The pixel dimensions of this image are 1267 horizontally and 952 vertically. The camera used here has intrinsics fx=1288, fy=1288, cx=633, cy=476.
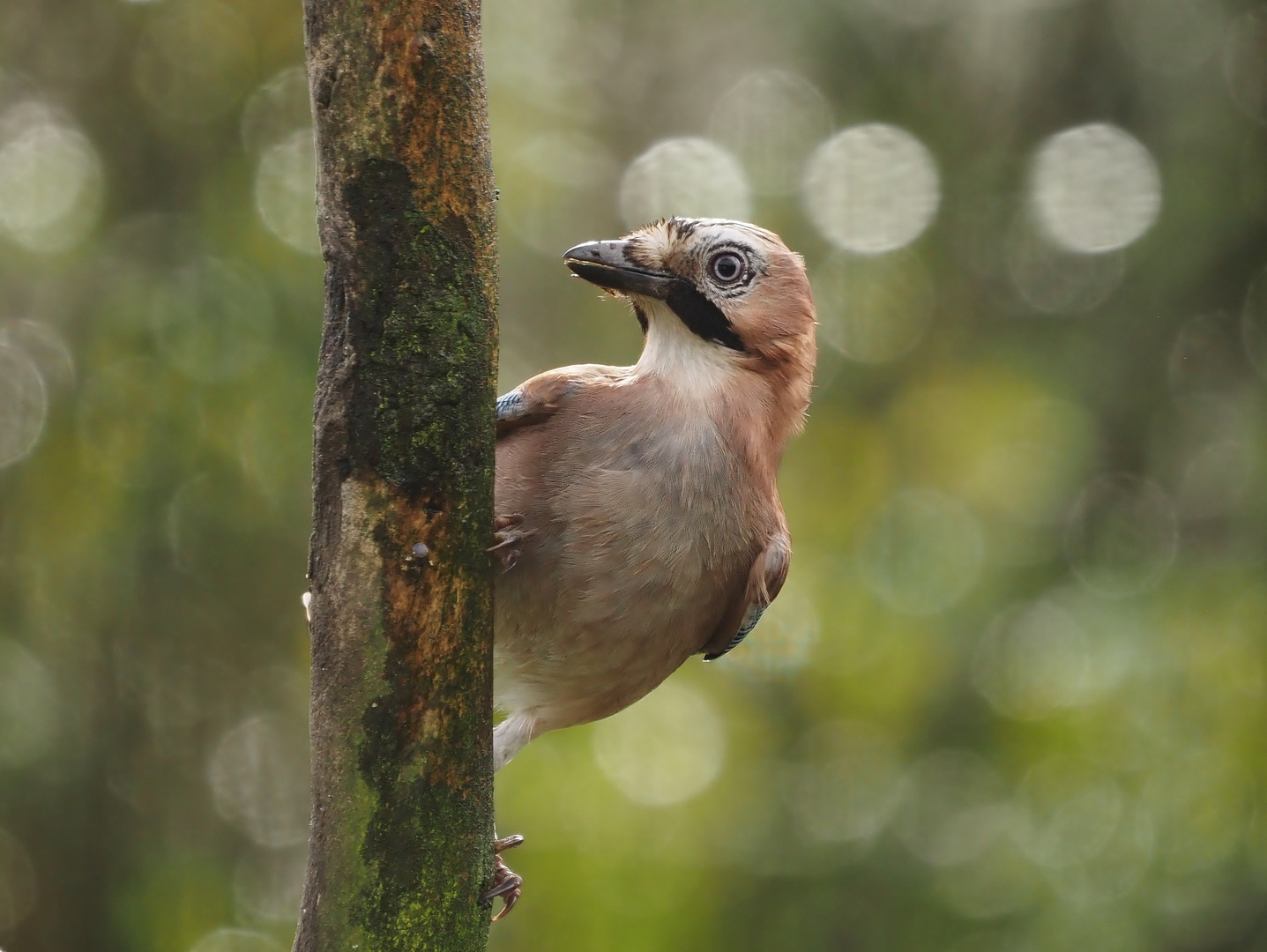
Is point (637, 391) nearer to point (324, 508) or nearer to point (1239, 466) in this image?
point (324, 508)

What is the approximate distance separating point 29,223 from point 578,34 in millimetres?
5283

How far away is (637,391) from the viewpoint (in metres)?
4.05

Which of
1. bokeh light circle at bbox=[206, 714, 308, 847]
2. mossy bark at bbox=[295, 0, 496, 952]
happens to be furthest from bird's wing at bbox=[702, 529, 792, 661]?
bokeh light circle at bbox=[206, 714, 308, 847]

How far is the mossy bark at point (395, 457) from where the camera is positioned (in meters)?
2.55

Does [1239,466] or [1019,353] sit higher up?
[1019,353]

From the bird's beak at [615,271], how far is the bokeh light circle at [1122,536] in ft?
17.0

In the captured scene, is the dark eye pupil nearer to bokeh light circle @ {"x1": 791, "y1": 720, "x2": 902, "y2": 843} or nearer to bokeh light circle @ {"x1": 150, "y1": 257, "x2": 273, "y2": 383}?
bokeh light circle @ {"x1": 150, "y1": 257, "x2": 273, "y2": 383}

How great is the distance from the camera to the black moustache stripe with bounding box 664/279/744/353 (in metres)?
4.16

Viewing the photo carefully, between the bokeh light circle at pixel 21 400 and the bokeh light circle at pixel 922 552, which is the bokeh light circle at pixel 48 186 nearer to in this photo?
the bokeh light circle at pixel 21 400

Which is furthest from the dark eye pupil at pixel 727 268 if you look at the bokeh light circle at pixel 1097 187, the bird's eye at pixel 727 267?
the bokeh light circle at pixel 1097 187

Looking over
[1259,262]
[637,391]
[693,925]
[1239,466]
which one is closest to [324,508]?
[637,391]

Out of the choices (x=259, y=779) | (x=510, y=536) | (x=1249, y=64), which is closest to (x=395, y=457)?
(x=510, y=536)

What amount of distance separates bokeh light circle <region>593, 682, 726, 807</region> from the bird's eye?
14.5 feet

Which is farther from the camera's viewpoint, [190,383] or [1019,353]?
[1019,353]
